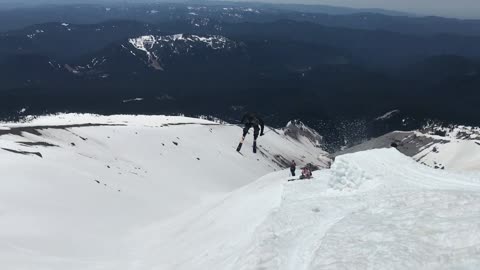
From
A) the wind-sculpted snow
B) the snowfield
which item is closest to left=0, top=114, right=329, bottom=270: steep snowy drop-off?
the snowfield

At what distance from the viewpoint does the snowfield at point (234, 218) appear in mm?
15938

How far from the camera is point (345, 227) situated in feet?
59.5

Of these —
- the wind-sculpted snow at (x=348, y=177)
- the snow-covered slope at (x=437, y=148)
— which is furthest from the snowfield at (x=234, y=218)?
the snow-covered slope at (x=437, y=148)

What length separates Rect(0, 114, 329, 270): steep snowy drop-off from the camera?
23.3m

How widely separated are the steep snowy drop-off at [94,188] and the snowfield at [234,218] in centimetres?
11

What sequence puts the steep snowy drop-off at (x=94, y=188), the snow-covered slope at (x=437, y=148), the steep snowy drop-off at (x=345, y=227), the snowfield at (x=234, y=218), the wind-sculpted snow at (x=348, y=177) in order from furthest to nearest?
the snow-covered slope at (x=437, y=148) → the wind-sculpted snow at (x=348, y=177) → the steep snowy drop-off at (x=94, y=188) → the snowfield at (x=234, y=218) → the steep snowy drop-off at (x=345, y=227)

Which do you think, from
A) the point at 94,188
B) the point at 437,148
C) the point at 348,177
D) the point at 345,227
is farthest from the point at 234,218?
the point at 437,148

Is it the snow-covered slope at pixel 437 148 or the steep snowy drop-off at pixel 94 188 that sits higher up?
the steep snowy drop-off at pixel 94 188

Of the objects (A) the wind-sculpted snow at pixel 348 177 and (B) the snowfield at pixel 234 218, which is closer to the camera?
(B) the snowfield at pixel 234 218

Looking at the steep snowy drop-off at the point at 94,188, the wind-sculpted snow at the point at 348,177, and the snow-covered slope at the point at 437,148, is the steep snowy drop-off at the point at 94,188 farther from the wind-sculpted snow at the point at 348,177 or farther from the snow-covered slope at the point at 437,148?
the snow-covered slope at the point at 437,148

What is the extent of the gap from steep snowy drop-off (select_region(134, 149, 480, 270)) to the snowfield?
59 millimetres

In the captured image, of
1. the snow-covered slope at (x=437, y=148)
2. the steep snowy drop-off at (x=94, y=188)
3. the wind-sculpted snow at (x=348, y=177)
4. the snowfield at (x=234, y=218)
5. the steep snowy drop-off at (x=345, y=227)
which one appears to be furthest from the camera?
the snow-covered slope at (x=437, y=148)

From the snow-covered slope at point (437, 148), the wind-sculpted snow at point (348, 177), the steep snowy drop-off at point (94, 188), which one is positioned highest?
the wind-sculpted snow at point (348, 177)

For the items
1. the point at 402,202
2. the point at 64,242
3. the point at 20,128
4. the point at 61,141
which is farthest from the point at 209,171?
the point at 402,202
